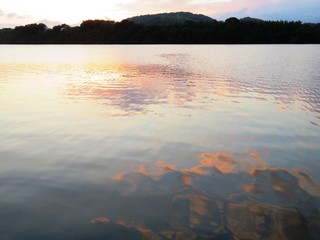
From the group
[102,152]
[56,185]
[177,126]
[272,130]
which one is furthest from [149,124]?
[56,185]

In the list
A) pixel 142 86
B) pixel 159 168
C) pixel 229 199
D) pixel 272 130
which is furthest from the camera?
pixel 142 86

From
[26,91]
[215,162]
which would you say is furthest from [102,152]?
[26,91]

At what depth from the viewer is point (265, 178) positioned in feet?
33.7

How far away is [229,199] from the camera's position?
8.85 metres

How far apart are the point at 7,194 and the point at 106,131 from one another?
7.29 metres

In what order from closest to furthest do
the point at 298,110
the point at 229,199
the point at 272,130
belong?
the point at 229,199
the point at 272,130
the point at 298,110

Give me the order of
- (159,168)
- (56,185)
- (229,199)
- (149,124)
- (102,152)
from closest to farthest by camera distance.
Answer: (229,199) → (56,185) → (159,168) → (102,152) → (149,124)

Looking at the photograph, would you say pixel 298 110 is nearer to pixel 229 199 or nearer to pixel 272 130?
pixel 272 130

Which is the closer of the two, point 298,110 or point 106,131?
point 106,131

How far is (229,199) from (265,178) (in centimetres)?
197

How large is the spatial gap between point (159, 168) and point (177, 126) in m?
6.02

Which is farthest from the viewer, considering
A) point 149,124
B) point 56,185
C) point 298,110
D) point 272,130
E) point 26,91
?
point 26,91

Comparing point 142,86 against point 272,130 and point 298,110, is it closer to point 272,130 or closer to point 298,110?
point 298,110

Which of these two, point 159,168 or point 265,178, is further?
point 159,168
